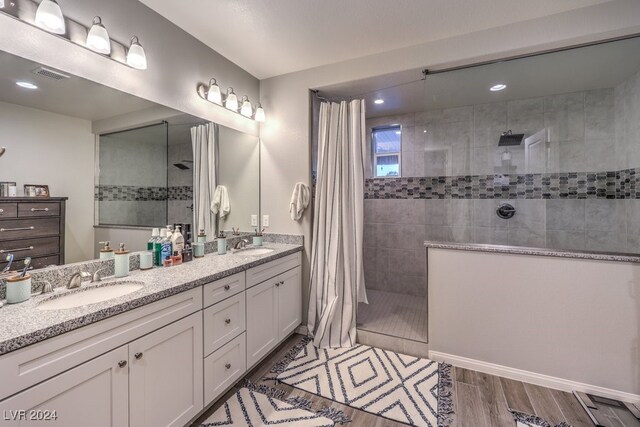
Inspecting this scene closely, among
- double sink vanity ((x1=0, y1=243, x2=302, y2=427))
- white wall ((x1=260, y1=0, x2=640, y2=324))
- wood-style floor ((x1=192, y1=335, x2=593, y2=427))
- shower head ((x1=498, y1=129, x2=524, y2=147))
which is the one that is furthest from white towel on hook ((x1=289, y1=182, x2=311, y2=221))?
shower head ((x1=498, y1=129, x2=524, y2=147))

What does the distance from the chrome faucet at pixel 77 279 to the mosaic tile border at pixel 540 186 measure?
9.44 feet

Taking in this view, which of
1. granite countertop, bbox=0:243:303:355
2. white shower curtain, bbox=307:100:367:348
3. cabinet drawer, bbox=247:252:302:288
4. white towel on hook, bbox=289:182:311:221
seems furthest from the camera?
white towel on hook, bbox=289:182:311:221

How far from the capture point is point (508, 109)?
8.82 feet

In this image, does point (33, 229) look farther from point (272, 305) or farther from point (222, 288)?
point (272, 305)

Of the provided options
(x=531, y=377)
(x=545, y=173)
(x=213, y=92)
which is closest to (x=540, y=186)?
(x=545, y=173)

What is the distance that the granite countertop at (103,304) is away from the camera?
0.93 meters

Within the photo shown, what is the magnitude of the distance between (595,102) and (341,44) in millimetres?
2264

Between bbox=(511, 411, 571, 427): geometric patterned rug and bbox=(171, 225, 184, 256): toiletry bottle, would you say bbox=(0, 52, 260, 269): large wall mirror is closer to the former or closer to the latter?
bbox=(171, 225, 184, 256): toiletry bottle

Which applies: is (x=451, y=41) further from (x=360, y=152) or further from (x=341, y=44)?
(x=360, y=152)

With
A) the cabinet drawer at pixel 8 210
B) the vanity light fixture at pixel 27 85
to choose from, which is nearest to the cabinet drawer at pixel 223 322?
the cabinet drawer at pixel 8 210

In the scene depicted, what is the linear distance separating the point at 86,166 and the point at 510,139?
3.38m

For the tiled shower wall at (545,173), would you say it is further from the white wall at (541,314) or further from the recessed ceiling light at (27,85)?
the recessed ceiling light at (27,85)

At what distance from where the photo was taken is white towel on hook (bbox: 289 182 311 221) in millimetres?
2656

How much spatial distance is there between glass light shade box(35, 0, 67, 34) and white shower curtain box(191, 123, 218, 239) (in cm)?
95
